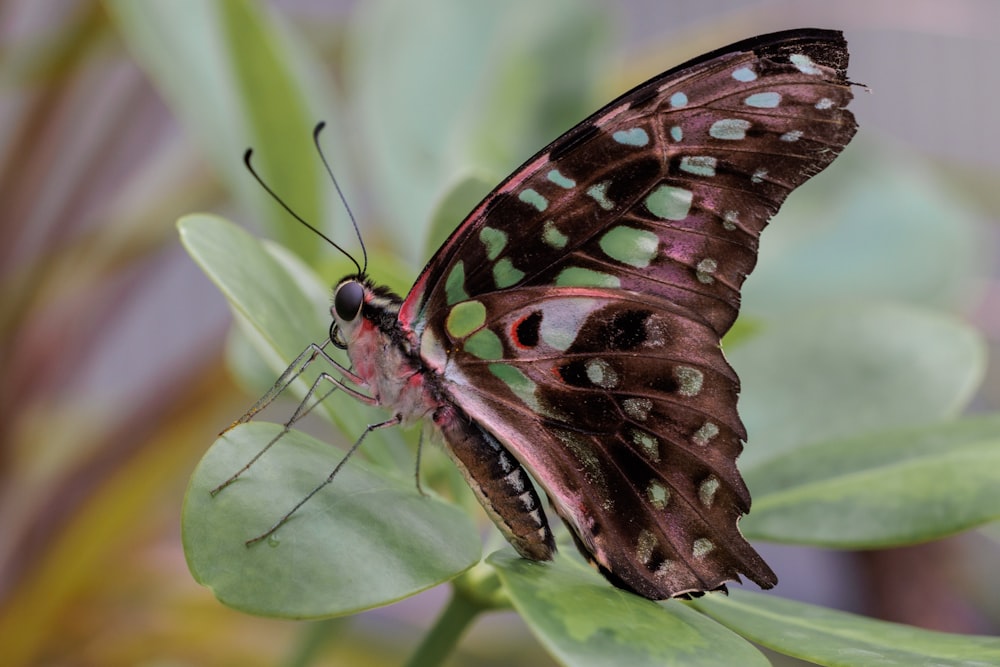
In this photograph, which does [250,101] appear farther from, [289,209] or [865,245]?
[865,245]

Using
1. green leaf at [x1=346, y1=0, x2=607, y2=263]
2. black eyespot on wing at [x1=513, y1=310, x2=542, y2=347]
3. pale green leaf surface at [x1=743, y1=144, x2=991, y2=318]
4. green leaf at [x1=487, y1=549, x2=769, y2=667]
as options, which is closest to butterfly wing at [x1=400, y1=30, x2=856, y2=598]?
black eyespot on wing at [x1=513, y1=310, x2=542, y2=347]

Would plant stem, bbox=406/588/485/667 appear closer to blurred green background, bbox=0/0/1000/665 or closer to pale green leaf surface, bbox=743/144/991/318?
blurred green background, bbox=0/0/1000/665

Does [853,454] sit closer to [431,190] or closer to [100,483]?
[431,190]

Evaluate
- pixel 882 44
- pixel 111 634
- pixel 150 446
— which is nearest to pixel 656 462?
pixel 150 446

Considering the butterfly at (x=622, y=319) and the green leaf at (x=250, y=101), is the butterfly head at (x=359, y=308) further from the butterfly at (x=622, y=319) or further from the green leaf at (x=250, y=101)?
the green leaf at (x=250, y=101)

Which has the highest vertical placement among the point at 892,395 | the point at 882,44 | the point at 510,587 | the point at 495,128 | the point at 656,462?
the point at 495,128

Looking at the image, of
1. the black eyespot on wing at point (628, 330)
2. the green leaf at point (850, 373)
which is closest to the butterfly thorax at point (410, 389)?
the black eyespot on wing at point (628, 330)
